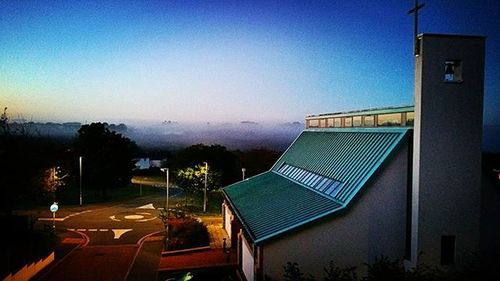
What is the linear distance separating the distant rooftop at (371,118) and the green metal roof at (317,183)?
1.51 feet

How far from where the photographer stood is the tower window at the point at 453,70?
17.5m

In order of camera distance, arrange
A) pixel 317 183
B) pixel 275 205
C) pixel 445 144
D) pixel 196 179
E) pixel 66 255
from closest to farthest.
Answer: pixel 445 144 < pixel 275 205 < pixel 317 183 < pixel 66 255 < pixel 196 179

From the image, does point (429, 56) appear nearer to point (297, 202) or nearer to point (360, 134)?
point (360, 134)

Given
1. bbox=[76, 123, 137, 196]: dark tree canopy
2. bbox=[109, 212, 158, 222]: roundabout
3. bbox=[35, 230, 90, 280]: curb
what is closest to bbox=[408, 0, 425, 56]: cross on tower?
bbox=[35, 230, 90, 280]: curb

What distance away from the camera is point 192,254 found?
26.8m

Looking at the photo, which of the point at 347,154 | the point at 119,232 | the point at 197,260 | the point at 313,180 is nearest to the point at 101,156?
the point at 119,232

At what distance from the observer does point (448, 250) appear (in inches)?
706

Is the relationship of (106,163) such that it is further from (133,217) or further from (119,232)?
(119,232)

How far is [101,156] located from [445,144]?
4483cm

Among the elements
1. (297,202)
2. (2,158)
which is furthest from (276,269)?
(2,158)

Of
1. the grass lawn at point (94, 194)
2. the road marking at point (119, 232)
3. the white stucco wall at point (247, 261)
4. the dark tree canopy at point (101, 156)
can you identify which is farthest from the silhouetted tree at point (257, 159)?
the white stucco wall at point (247, 261)

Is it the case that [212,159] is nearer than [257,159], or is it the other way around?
[212,159]

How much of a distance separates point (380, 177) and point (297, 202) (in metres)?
4.49

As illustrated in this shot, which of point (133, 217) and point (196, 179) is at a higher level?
point (196, 179)
